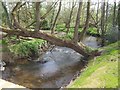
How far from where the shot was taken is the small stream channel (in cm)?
1038

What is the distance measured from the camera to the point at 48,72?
1177cm

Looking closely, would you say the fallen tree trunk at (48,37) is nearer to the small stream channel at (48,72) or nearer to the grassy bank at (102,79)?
the small stream channel at (48,72)

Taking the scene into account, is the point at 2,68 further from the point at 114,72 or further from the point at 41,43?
the point at 114,72

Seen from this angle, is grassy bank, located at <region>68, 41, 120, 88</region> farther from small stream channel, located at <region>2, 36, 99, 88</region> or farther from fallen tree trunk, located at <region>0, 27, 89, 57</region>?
fallen tree trunk, located at <region>0, 27, 89, 57</region>

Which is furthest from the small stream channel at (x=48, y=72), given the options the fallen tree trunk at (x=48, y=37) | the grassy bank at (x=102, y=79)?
the grassy bank at (x=102, y=79)

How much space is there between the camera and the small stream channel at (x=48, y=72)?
408 inches

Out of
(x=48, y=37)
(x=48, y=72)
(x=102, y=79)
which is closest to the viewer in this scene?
(x=102, y=79)

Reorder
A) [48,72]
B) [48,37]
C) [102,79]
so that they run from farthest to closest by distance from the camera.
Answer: [48,37] → [48,72] → [102,79]

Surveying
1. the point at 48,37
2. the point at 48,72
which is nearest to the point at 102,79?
the point at 48,72

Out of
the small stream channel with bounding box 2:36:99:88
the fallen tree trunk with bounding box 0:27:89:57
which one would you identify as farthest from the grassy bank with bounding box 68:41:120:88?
the fallen tree trunk with bounding box 0:27:89:57

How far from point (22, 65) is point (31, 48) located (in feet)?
7.22

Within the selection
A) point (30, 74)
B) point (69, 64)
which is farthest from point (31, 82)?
point (69, 64)

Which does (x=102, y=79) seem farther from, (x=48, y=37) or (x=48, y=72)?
(x=48, y=37)

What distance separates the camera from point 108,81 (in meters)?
7.22
